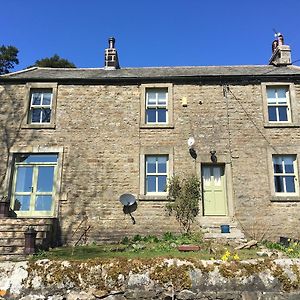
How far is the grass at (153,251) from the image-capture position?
9312mm

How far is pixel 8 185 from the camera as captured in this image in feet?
44.8

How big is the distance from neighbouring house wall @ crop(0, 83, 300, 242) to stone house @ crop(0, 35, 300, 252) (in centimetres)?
4

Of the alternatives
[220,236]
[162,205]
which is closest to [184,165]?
[162,205]

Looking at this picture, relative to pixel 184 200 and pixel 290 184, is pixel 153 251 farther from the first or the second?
pixel 290 184

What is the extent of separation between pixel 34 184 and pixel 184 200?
574 cm

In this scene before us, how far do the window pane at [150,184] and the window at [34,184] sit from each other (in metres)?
3.54

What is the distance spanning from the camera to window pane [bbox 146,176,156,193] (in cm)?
1374

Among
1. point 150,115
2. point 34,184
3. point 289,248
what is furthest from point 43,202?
point 289,248

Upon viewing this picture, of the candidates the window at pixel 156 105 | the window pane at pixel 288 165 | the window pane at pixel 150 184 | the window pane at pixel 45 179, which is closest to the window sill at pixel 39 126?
the window pane at pixel 45 179

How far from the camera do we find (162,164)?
14039 millimetres

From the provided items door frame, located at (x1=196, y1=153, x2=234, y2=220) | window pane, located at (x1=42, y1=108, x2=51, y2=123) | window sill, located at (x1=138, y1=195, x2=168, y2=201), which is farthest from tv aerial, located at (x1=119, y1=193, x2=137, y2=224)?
window pane, located at (x1=42, y1=108, x2=51, y2=123)

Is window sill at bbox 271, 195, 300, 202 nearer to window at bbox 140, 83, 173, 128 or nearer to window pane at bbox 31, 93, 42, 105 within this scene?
window at bbox 140, 83, 173, 128

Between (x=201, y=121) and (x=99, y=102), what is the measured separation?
4193 millimetres

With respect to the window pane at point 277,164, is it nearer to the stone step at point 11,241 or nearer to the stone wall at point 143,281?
the stone wall at point 143,281
